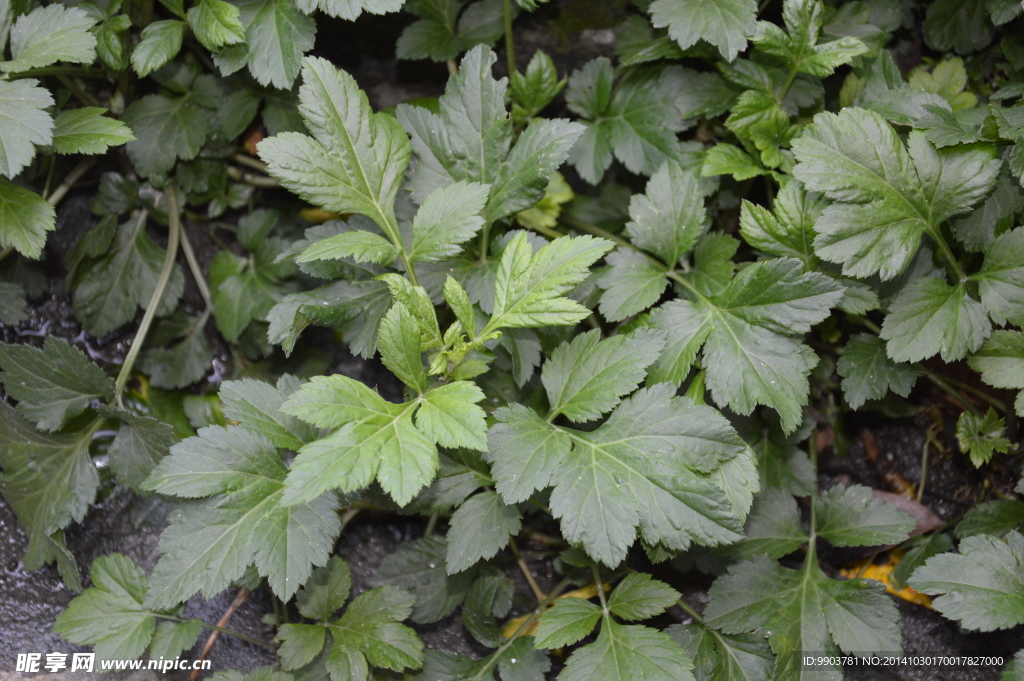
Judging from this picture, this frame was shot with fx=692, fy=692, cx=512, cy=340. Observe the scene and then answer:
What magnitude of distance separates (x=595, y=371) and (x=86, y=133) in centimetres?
175

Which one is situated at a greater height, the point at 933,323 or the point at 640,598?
the point at 933,323

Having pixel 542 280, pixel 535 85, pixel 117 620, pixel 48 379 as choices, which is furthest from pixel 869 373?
pixel 48 379

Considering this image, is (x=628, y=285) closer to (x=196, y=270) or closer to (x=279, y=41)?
(x=279, y=41)

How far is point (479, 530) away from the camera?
6.77 ft

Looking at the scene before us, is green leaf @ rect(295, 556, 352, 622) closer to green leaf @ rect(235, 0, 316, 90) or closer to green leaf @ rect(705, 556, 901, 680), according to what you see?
green leaf @ rect(705, 556, 901, 680)

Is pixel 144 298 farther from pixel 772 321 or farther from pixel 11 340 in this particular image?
pixel 772 321

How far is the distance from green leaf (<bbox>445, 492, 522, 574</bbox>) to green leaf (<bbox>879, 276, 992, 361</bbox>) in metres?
1.28

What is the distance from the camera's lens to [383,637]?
7.06ft

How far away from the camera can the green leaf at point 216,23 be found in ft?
7.27

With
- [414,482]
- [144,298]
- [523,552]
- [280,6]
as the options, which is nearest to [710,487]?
[414,482]

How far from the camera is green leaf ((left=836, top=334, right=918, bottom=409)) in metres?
2.27

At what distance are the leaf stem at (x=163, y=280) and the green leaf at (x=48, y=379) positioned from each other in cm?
21

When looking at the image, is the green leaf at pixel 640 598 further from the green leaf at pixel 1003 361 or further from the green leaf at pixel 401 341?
the green leaf at pixel 1003 361

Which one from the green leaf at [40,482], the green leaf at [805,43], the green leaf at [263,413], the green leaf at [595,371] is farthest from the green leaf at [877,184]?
the green leaf at [40,482]
